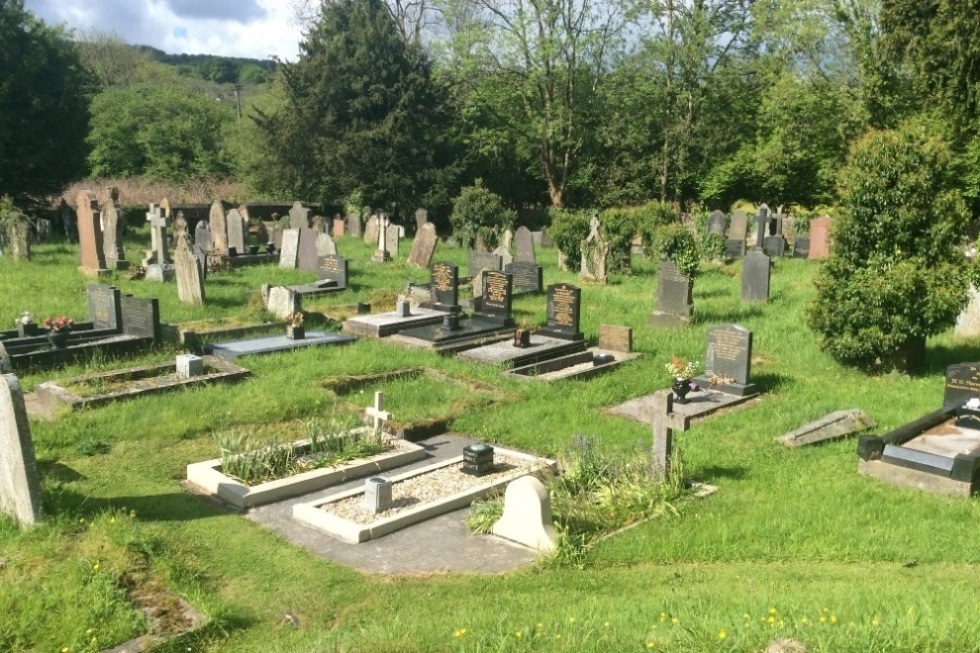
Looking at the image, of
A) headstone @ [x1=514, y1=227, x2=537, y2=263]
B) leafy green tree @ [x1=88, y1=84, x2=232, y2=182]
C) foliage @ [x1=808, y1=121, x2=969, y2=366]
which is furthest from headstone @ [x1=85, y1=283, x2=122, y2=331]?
leafy green tree @ [x1=88, y1=84, x2=232, y2=182]

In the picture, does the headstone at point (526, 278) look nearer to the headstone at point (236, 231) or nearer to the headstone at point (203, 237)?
the headstone at point (236, 231)

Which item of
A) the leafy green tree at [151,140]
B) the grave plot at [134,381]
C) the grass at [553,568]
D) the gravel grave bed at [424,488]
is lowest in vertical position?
the gravel grave bed at [424,488]

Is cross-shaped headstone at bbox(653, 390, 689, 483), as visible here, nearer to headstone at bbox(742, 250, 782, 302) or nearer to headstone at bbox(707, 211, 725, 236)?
headstone at bbox(742, 250, 782, 302)

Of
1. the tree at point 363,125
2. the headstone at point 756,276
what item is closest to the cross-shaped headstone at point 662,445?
the headstone at point 756,276

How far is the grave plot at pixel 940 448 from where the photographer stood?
305 inches

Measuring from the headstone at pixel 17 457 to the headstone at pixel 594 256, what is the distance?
52.2 ft

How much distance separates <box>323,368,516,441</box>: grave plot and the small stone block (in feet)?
6.00

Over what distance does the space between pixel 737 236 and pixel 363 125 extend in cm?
1716

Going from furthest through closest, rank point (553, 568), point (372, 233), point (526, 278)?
point (372, 233)
point (526, 278)
point (553, 568)

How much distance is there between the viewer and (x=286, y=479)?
8273 millimetres

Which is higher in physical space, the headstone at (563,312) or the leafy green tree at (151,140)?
the leafy green tree at (151,140)

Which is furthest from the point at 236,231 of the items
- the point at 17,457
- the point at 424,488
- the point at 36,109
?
the point at 17,457

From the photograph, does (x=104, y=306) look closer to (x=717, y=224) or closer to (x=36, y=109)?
(x=717, y=224)

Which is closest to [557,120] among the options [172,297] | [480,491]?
[172,297]
